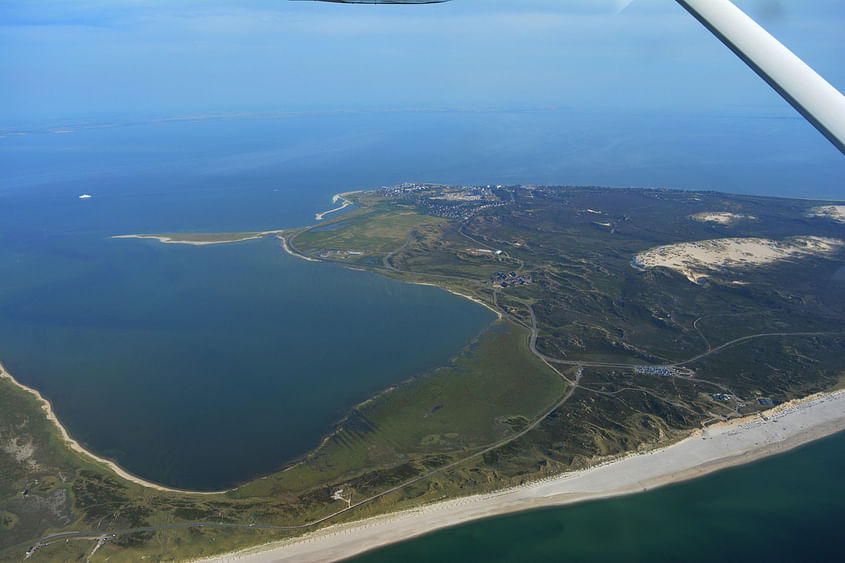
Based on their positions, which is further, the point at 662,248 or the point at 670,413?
the point at 662,248

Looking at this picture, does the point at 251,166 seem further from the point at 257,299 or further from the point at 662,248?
the point at 662,248

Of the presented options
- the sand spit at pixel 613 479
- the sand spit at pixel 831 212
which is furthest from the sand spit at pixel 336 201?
the sand spit at pixel 831 212

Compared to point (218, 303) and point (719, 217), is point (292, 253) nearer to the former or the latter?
point (218, 303)

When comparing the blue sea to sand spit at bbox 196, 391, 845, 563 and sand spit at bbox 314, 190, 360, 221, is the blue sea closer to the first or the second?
sand spit at bbox 314, 190, 360, 221

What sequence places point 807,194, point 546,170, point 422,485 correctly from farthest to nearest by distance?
point 546,170 < point 807,194 < point 422,485

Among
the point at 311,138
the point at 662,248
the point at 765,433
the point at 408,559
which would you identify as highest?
the point at 311,138

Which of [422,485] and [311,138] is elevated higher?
[311,138]

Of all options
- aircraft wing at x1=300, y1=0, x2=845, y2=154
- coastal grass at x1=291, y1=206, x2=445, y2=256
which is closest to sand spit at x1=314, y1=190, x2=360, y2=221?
coastal grass at x1=291, y1=206, x2=445, y2=256

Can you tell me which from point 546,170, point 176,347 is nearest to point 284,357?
point 176,347
